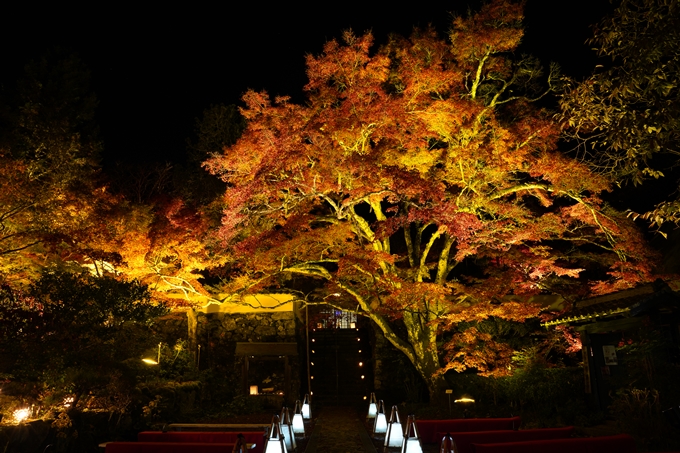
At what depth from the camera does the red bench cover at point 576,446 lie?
691 centimetres

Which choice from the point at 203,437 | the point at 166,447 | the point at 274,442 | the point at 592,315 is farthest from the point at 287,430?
the point at 592,315

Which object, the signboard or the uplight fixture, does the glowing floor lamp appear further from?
the signboard

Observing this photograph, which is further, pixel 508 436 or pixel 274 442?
pixel 508 436

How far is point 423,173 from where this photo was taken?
13648mm

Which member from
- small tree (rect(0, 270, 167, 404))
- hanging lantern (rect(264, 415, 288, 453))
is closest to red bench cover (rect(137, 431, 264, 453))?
hanging lantern (rect(264, 415, 288, 453))

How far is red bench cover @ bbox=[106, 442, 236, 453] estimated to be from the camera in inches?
291

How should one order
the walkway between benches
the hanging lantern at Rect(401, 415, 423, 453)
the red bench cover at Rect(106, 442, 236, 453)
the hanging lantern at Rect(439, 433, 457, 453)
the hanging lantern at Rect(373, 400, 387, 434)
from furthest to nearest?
the hanging lantern at Rect(373, 400, 387, 434), the walkway between benches, the hanging lantern at Rect(401, 415, 423, 453), the red bench cover at Rect(106, 442, 236, 453), the hanging lantern at Rect(439, 433, 457, 453)

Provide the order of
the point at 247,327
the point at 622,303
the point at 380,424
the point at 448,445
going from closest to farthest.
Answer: the point at 448,445, the point at 622,303, the point at 380,424, the point at 247,327

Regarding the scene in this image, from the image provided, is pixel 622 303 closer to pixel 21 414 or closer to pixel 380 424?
pixel 380 424

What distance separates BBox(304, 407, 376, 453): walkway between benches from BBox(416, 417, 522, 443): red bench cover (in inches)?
44.0

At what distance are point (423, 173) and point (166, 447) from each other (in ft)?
29.3

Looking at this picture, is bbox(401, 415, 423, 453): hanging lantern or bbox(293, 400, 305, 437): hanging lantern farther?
bbox(293, 400, 305, 437): hanging lantern

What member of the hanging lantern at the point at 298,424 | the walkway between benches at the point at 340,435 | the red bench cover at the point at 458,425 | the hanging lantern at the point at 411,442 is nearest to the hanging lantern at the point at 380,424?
the walkway between benches at the point at 340,435

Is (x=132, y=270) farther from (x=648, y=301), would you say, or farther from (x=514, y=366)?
(x=648, y=301)
